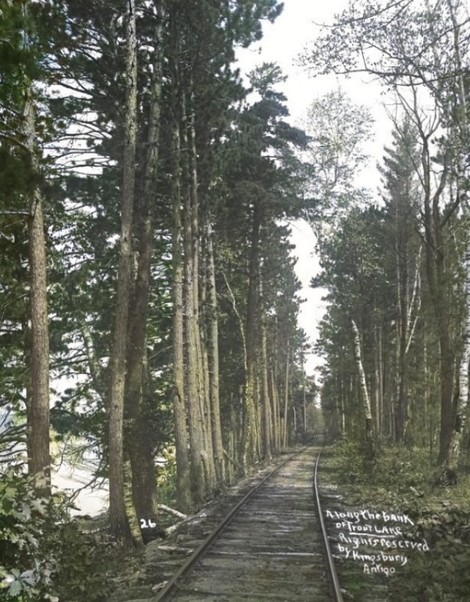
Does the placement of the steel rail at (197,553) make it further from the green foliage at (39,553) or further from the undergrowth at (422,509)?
the undergrowth at (422,509)

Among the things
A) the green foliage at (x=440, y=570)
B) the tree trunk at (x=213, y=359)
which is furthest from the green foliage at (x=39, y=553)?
the tree trunk at (x=213, y=359)

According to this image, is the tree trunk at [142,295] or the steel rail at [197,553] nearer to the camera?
the steel rail at [197,553]

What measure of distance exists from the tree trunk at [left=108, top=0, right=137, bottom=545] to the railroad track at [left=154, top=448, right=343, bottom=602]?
6.12 ft

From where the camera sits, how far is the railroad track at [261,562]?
6.95 meters

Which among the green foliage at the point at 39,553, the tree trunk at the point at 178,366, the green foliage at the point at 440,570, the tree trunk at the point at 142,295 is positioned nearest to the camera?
the green foliage at the point at 39,553

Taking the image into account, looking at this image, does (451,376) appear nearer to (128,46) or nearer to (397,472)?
(397,472)

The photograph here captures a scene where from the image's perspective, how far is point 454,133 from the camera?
15.7 metres

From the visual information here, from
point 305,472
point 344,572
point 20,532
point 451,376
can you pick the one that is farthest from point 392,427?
point 20,532

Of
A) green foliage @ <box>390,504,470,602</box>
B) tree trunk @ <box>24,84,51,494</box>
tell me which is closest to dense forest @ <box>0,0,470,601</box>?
tree trunk @ <box>24,84,51,494</box>

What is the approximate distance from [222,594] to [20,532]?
2439 mm

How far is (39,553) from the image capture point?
256 inches

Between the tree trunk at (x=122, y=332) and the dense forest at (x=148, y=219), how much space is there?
39 mm

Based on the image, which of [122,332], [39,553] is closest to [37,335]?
[122,332]

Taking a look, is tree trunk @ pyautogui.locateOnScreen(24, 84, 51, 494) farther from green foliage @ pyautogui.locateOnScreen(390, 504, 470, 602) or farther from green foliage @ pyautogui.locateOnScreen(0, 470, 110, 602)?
green foliage @ pyautogui.locateOnScreen(390, 504, 470, 602)
